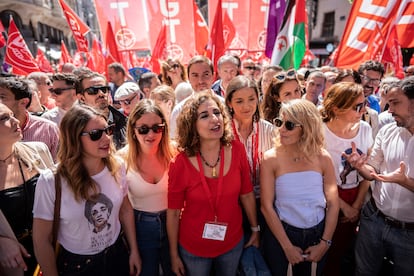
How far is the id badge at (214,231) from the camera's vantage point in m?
2.01

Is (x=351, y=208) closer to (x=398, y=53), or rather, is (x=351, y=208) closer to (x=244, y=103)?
(x=244, y=103)

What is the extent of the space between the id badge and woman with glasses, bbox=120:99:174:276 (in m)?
0.39

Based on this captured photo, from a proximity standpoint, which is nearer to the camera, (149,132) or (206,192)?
(206,192)

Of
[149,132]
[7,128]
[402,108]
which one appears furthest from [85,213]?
[402,108]

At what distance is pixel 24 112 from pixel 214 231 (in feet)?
7.03

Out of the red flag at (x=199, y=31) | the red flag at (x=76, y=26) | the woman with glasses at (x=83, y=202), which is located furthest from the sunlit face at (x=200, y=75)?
the red flag at (x=76, y=26)

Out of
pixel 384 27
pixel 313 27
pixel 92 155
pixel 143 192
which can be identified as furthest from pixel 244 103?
pixel 313 27

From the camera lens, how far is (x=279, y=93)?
3115 mm

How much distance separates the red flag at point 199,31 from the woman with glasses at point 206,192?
17.3 feet

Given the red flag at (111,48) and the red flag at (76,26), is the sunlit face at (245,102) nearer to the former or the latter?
the red flag at (111,48)

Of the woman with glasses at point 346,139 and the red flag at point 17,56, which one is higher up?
the red flag at point 17,56

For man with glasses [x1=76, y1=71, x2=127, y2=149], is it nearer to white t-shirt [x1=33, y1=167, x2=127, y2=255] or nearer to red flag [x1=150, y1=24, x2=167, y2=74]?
white t-shirt [x1=33, y1=167, x2=127, y2=255]

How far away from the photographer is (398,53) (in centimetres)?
548

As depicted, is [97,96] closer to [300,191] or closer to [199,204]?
[199,204]
